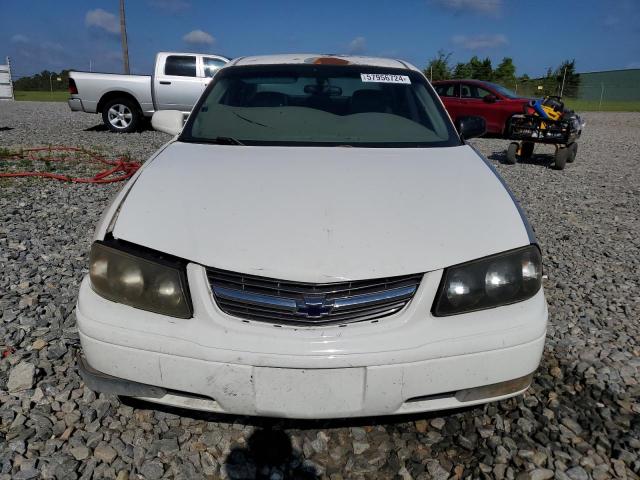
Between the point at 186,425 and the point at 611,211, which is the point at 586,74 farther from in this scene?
the point at 186,425

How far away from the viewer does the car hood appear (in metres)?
1.68

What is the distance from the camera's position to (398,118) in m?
2.96

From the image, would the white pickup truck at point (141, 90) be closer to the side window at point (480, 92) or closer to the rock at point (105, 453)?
the side window at point (480, 92)

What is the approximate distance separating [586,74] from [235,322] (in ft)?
179

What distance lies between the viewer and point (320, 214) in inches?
73.3

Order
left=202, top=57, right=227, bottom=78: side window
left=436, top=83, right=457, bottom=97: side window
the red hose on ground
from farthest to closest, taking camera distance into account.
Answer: left=436, top=83, right=457, bottom=97: side window
left=202, top=57, right=227, bottom=78: side window
the red hose on ground

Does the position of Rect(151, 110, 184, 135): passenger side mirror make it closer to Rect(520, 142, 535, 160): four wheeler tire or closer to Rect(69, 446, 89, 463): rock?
Rect(69, 446, 89, 463): rock

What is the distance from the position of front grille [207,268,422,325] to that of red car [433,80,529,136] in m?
11.7

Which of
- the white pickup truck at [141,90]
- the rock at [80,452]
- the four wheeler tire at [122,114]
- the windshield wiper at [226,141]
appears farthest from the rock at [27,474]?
the four wheeler tire at [122,114]

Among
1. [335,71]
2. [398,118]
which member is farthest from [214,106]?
[398,118]

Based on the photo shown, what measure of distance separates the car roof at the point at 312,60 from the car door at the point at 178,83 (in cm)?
846

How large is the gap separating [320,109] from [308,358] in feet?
6.04

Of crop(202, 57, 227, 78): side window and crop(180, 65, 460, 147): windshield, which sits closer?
crop(180, 65, 460, 147): windshield

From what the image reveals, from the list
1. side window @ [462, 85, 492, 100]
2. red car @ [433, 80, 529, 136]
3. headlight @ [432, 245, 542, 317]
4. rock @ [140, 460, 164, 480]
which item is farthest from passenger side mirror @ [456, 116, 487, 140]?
side window @ [462, 85, 492, 100]
